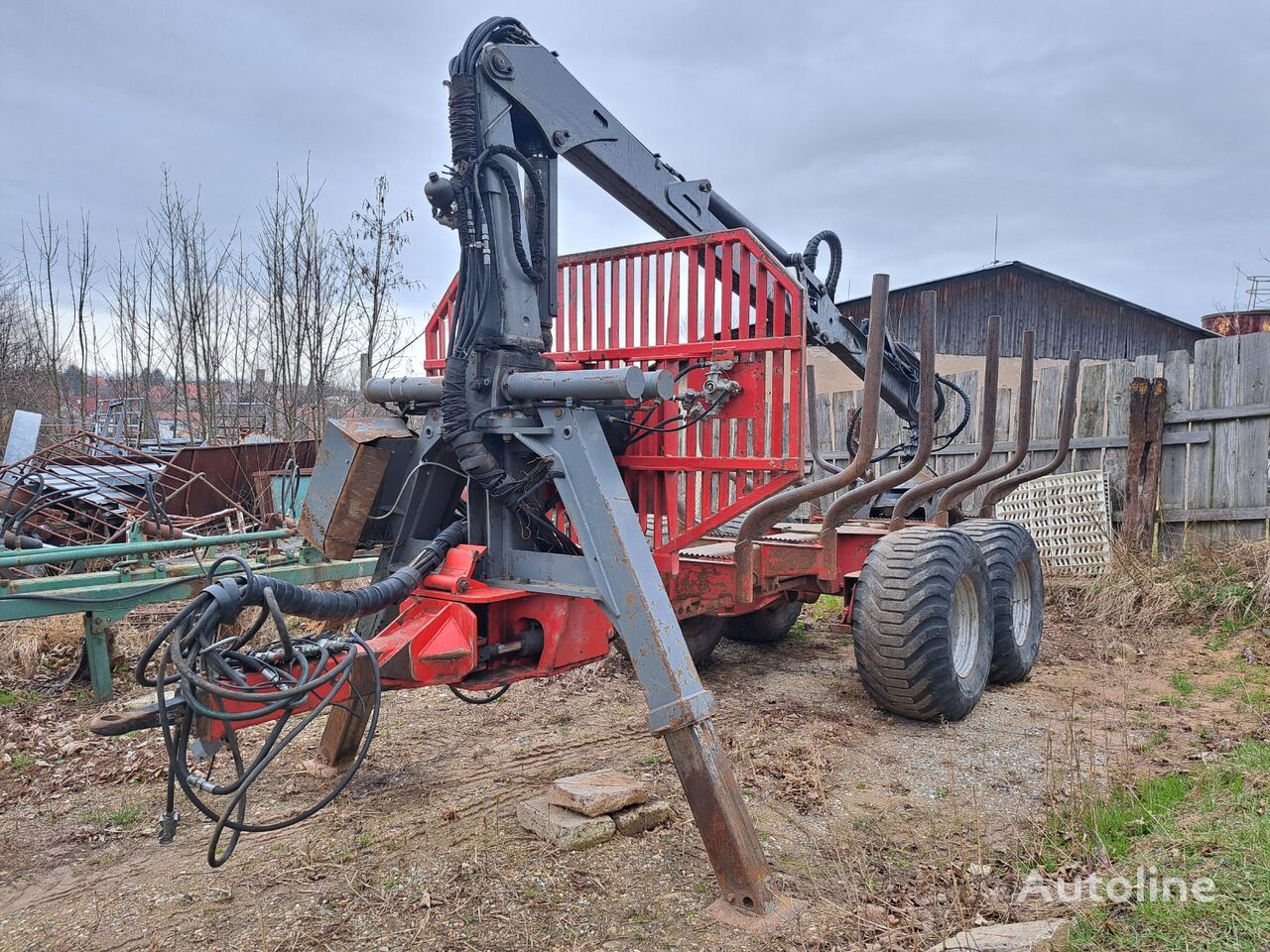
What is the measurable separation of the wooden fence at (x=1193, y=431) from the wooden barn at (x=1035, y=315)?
455 inches

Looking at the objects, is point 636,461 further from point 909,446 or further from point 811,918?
point 909,446

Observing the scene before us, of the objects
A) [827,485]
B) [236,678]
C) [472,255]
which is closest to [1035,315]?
[827,485]

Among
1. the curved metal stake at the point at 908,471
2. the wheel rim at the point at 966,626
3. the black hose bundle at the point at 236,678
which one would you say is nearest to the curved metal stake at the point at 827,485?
the curved metal stake at the point at 908,471

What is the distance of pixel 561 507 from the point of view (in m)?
4.21

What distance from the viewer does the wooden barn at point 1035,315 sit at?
2038 centimetres

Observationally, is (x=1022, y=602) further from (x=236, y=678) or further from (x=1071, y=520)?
(x=236, y=678)

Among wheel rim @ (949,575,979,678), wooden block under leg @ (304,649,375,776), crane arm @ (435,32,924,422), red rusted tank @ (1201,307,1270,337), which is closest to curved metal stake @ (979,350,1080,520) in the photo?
wheel rim @ (949,575,979,678)

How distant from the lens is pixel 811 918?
2896mm

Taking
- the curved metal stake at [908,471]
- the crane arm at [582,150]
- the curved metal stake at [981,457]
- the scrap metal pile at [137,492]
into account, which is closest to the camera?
the crane arm at [582,150]

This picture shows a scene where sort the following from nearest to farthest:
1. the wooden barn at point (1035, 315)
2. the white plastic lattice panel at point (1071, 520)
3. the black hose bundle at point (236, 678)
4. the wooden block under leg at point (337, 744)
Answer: the black hose bundle at point (236, 678) < the wooden block under leg at point (337, 744) < the white plastic lattice panel at point (1071, 520) < the wooden barn at point (1035, 315)

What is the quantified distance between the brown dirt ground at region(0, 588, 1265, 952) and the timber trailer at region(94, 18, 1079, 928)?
0.75 feet

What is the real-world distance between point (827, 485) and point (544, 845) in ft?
7.85

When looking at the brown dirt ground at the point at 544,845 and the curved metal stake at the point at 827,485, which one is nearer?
the brown dirt ground at the point at 544,845

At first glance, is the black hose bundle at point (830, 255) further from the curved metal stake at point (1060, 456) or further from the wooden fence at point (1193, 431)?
the wooden fence at point (1193, 431)
